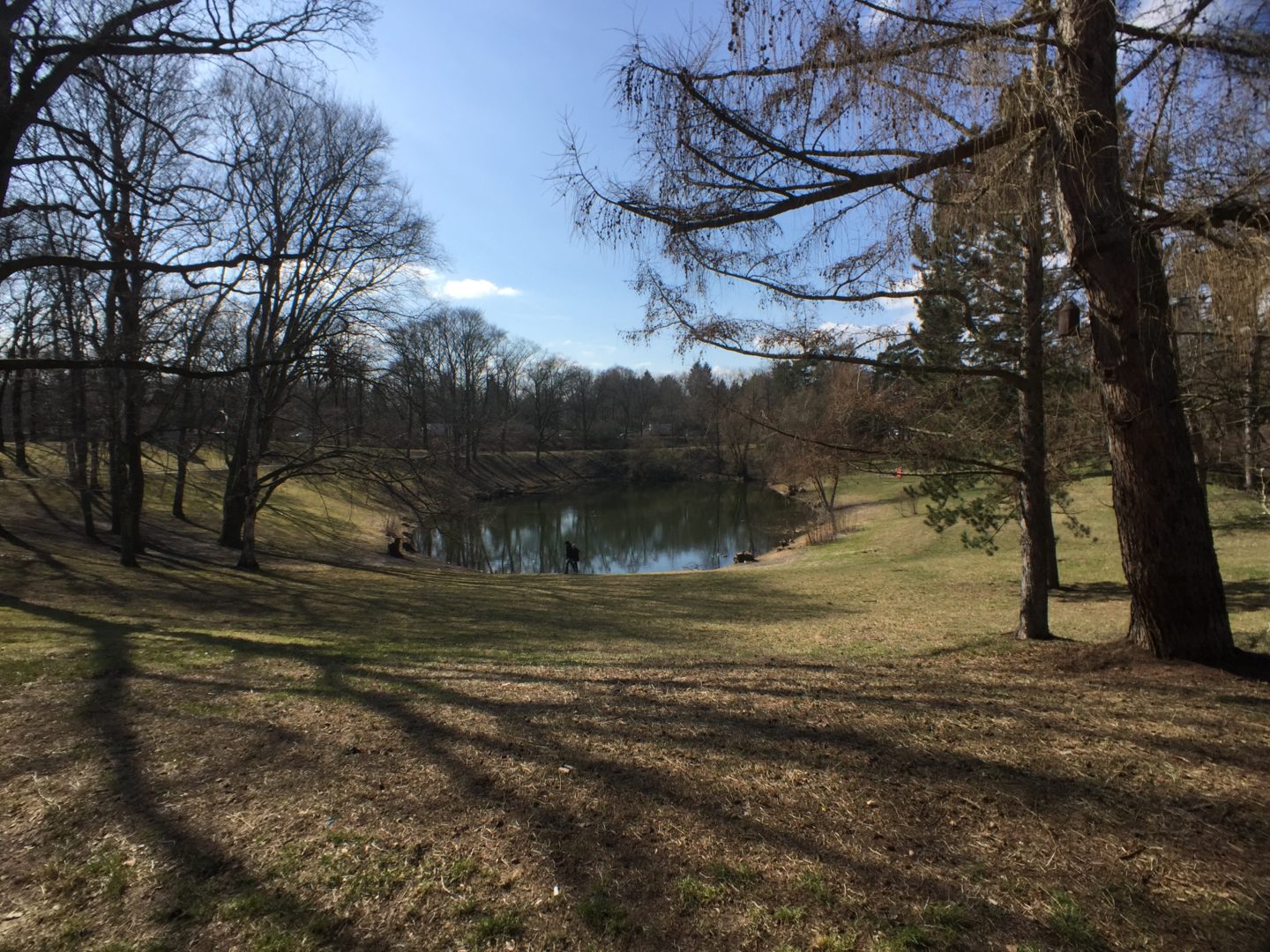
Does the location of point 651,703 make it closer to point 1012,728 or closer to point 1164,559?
point 1012,728

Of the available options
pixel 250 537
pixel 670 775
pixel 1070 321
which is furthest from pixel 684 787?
pixel 250 537

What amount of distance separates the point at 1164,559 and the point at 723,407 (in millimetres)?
3475

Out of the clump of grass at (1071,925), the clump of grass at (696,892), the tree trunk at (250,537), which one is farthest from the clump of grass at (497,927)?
the tree trunk at (250,537)

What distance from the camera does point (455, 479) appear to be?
1811 centimetres

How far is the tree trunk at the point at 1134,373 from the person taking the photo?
402 centimetres

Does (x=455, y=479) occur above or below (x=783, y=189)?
below

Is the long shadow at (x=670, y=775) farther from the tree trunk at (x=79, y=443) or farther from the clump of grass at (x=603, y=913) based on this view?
the tree trunk at (x=79, y=443)

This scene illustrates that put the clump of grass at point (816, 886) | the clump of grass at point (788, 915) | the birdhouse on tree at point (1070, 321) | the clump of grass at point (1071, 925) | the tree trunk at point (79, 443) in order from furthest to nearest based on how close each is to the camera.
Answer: the tree trunk at point (79, 443) < the birdhouse on tree at point (1070, 321) < the clump of grass at point (816, 886) < the clump of grass at point (788, 915) < the clump of grass at point (1071, 925)

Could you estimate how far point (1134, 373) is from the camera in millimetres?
4270

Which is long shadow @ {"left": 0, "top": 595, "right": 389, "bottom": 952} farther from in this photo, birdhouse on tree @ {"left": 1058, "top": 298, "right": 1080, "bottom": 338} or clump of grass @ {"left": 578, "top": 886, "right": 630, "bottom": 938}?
birdhouse on tree @ {"left": 1058, "top": 298, "right": 1080, "bottom": 338}

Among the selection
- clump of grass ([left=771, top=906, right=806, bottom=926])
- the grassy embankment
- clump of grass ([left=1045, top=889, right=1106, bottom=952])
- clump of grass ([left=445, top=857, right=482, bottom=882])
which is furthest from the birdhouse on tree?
clump of grass ([left=445, top=857, right=482, bottom=882])

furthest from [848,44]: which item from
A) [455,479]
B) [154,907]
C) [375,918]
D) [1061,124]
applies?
[455,479]

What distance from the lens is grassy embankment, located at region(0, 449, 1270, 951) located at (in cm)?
216

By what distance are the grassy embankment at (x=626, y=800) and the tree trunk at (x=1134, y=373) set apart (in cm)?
47
